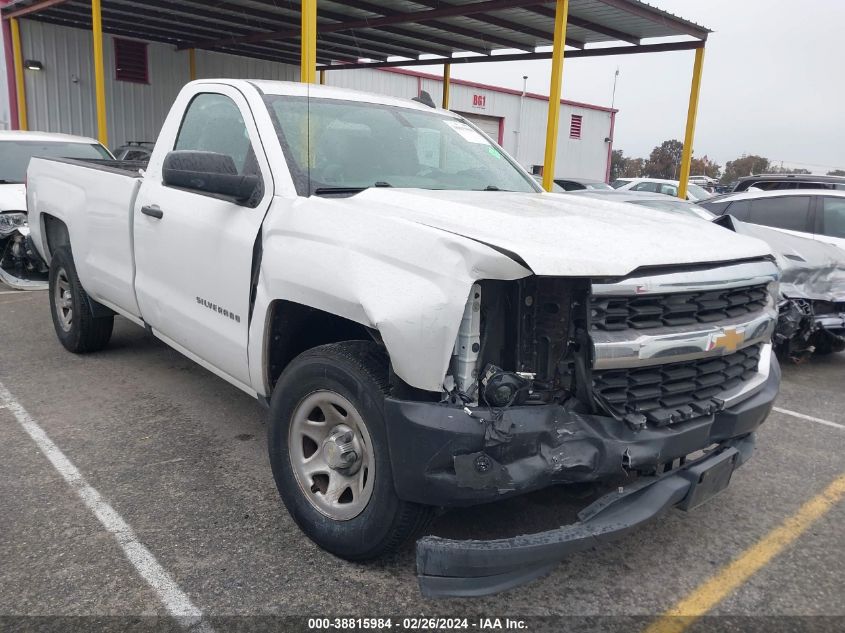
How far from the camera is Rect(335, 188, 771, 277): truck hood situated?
7.88 feet

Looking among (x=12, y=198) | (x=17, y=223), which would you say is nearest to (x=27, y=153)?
(x=12, y=198)

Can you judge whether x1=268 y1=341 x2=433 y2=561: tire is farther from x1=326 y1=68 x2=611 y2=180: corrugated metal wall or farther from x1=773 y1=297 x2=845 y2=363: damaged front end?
x1=326 y1=68 x2=611 y2=180: corrugated metal wall

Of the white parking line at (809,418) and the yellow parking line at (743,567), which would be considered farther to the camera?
the white parking line at (809,418)

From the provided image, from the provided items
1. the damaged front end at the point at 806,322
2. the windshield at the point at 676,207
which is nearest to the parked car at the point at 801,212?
the windshield at the point at 676,207

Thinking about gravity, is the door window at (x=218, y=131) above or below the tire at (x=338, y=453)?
above

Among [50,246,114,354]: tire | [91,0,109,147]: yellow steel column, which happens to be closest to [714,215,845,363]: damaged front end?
[50,246,114,354]: tire

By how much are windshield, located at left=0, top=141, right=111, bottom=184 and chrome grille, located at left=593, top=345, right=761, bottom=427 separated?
8.57m

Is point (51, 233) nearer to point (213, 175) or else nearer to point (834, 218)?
point (213, 175)

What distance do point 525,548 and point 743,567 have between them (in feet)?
4.43

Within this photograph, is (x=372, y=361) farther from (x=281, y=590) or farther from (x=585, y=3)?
(x=585, y=3)

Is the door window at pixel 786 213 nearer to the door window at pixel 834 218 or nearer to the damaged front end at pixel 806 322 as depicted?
the door window at pixel 834 218

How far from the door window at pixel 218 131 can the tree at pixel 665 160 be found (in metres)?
77.1

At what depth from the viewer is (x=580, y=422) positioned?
2.49 meters

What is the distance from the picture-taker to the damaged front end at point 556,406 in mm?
2350
